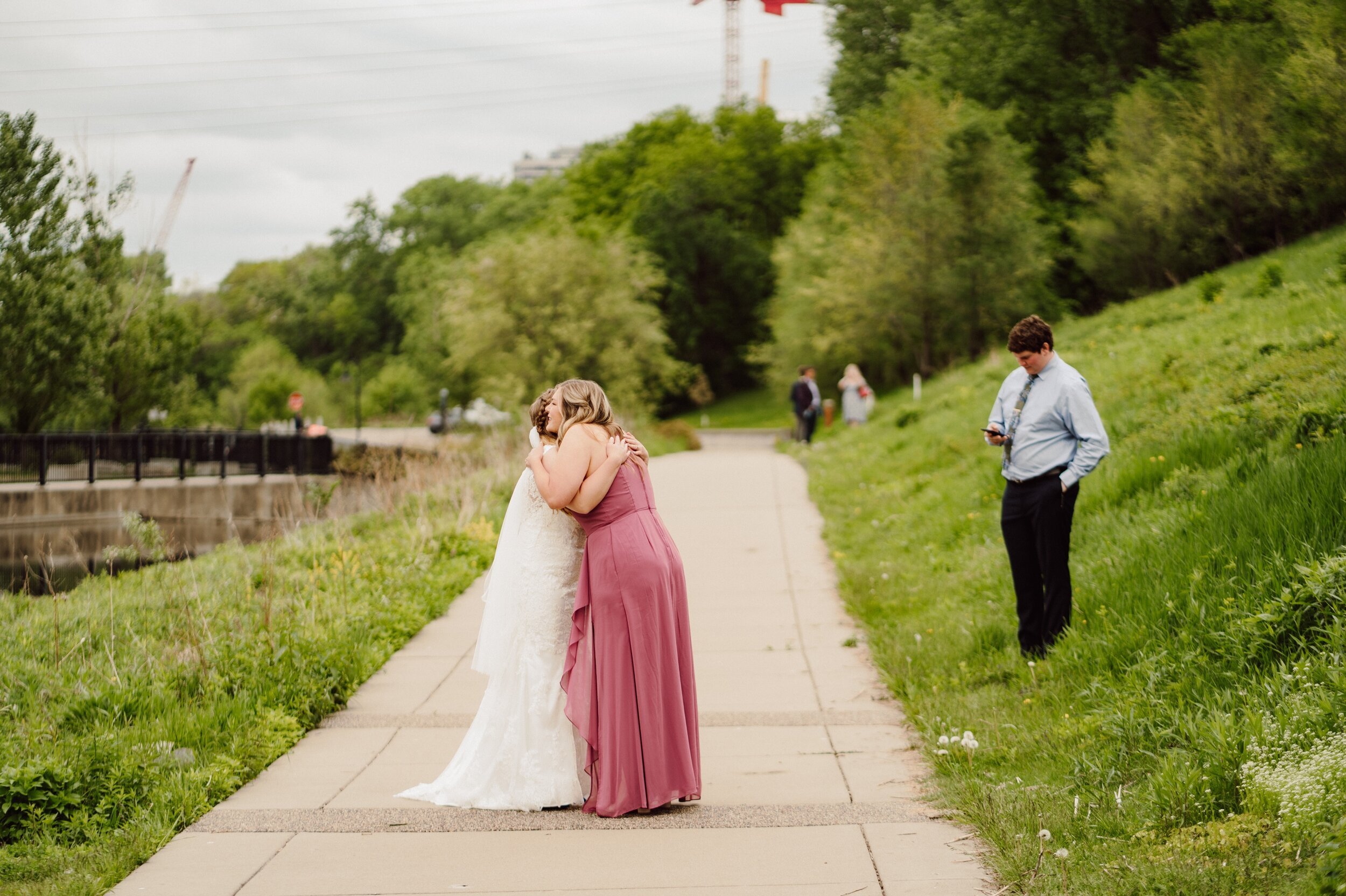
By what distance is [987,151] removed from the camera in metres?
32.2

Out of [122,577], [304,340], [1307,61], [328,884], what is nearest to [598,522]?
[328,884]

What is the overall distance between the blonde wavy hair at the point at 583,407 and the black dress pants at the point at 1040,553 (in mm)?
2583

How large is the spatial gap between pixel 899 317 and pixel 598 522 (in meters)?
32.4

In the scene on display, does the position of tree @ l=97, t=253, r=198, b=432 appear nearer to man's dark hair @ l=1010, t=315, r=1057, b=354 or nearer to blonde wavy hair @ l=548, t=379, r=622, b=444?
blonde wavy hair @ l=548, t=379, r=622, b=444

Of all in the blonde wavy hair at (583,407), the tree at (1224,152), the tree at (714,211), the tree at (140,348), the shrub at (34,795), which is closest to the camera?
the shrub at (34,795)

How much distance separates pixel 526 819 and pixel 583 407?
1811mm

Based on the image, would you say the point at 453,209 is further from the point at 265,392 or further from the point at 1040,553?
the point at 1040,553

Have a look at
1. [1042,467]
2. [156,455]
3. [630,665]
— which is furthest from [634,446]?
[156,455]

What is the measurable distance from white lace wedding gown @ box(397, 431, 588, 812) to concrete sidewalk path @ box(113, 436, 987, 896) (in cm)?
13

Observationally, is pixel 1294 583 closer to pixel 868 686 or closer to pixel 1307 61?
pixel 868 686

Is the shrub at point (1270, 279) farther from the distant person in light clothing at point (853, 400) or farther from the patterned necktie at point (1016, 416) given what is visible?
the patterned necktie at point (1016, 416)

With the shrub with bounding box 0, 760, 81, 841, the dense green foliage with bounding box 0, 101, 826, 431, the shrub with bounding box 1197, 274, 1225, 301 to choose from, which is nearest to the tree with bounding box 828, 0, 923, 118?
the dense green foliage with bounding box 0, 101, 826, 431

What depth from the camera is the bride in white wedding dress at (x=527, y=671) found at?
5.02 meters

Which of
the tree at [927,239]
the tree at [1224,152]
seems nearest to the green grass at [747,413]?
the tree at [927,239]
